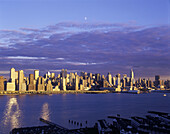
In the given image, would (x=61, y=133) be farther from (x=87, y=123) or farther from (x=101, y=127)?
(x=87, y=123)

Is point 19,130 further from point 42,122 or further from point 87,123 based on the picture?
point 87,123

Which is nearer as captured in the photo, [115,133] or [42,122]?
[115,133]

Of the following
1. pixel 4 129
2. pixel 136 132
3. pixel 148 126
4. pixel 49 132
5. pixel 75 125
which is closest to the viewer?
pixel 136 132

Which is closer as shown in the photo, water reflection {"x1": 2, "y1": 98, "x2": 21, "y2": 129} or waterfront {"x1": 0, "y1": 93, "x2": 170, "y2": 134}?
water reflection {"x1": 2, "y1": 98, "x2": 21, "y2": 129}

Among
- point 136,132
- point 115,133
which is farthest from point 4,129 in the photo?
point 136,132

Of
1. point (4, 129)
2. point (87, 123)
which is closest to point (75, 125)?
point (87, 123)

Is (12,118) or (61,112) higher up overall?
(12,118)

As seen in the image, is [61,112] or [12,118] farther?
[61,112]

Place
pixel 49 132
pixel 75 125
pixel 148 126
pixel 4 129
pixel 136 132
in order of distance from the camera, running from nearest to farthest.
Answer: pixel 136 132 < pixel 49 132 < pixel 148 126 < pixel 4 129 < pixel 75 125

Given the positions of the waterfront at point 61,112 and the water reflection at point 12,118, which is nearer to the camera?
the water reflection at point 12,118
